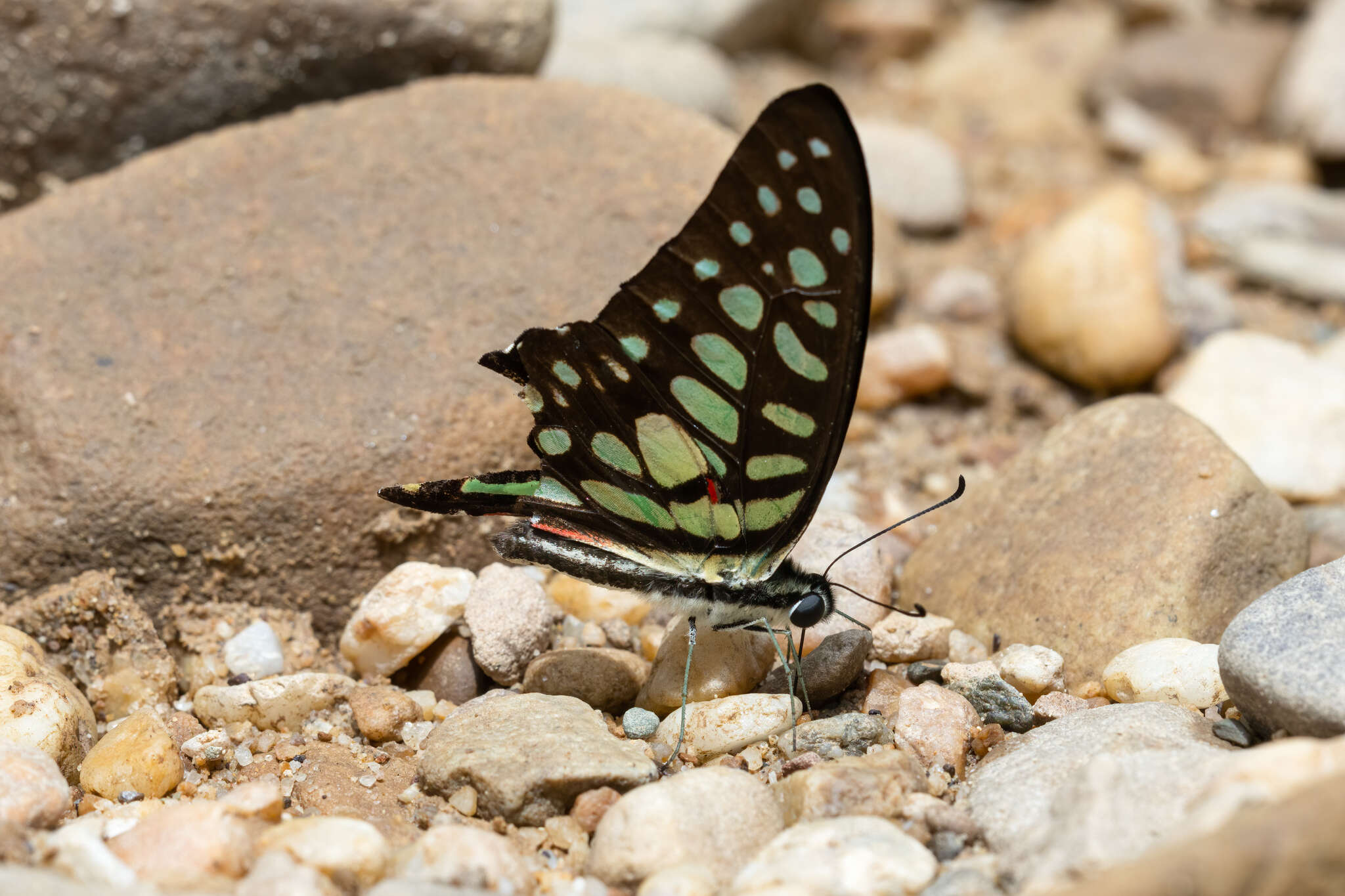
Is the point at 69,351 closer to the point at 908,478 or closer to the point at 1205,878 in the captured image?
the point at 908,478

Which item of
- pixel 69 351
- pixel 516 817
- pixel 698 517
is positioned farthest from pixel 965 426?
pixel 69 351

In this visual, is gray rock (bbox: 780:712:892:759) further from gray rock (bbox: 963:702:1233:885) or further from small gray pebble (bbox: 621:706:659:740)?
small gray pebble (bbox: 621:706:659:740)

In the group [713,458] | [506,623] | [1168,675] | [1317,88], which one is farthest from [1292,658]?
Result: [1317,88]

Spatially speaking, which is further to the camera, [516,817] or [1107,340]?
[1107,340]

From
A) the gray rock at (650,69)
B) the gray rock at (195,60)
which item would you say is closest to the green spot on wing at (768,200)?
the gray rock at (195,60)

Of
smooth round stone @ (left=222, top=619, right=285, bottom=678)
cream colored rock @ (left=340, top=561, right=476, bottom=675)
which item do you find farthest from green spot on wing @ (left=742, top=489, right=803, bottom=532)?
smooth round stone @ (left=222, top=619, right=285, bottom=678)

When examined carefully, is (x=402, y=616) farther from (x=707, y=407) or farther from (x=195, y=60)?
(x=195, y=60)

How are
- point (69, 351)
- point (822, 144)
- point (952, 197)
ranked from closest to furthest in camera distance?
point (822, 144)
point (69, 351)
point (952, 197)

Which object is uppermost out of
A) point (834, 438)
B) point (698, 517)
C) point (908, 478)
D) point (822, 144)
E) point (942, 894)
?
point (822, 144)
